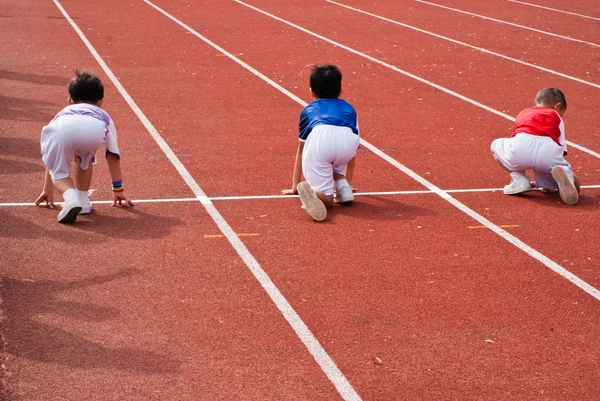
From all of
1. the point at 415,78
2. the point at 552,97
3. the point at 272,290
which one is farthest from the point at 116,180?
the point at 415,78

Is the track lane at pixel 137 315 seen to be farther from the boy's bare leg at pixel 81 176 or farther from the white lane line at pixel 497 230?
the white lane line at pixel 497 230

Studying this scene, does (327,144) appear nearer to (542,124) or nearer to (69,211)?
(542,124)

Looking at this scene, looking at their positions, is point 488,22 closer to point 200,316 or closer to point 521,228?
point 521,228

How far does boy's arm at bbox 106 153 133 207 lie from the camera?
7605 millimetres

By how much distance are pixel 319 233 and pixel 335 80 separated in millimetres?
1566

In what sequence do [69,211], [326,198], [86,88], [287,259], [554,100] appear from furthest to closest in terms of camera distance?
[554,100], [326,198], [86,88], [69,211], [287,259]

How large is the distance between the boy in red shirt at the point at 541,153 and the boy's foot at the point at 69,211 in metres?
3.61

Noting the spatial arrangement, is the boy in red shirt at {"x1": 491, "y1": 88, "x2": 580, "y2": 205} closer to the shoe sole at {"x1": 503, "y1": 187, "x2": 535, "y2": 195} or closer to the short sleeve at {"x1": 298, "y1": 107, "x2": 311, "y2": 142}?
the shoe sole at {"x1": 503, "y1": 187, "x2": 535, "y2": 195}

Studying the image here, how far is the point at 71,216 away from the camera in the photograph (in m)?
7.24

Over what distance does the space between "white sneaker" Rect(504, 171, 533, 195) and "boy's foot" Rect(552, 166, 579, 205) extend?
→ 272 millimetres

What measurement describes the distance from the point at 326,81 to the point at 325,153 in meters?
0.68

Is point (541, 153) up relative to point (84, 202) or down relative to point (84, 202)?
up

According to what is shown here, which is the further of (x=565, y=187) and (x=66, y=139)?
(x=565, y=187)

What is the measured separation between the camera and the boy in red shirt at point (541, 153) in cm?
816
